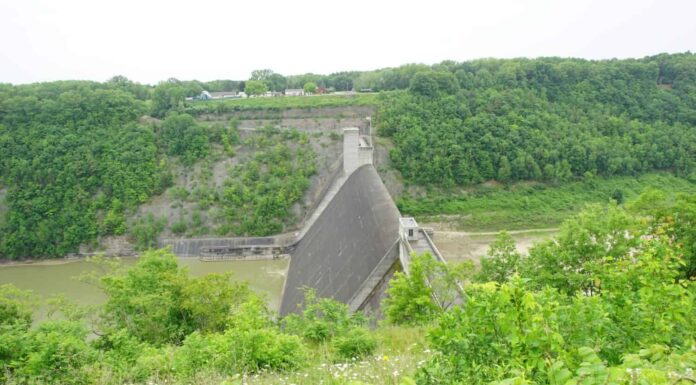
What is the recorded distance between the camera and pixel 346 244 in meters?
19.5

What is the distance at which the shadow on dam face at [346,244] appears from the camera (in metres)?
16.8

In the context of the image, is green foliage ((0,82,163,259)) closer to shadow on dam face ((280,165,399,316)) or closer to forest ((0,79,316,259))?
forest ((0,79,316,259))

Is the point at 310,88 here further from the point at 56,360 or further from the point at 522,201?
the point at 56,360

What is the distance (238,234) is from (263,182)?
4128 millimetres

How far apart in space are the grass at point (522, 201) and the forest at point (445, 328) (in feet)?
58.1

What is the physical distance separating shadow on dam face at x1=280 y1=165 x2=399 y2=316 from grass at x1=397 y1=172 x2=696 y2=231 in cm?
793

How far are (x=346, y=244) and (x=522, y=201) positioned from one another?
60.8ft

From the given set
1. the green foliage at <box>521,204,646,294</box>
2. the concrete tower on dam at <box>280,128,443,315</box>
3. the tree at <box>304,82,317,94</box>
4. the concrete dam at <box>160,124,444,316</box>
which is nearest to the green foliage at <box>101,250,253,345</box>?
the concrete dam at <box>160,124,444,316</box>

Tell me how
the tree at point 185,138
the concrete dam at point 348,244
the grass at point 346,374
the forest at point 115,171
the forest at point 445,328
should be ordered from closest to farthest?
the forest at point 445,328
the grass at point 346,374
the concrete dam at point 348,244
the forest at point 115,171
the tree at point 185,138

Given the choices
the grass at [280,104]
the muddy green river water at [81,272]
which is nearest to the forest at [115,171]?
the muddy green river water at [81,272]

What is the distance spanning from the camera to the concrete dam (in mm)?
15023

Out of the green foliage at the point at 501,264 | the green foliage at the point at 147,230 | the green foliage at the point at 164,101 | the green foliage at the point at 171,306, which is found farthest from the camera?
the green foliage at the point at 164,101

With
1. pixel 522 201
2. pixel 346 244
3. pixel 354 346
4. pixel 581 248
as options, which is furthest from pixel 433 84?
pixel 354 346

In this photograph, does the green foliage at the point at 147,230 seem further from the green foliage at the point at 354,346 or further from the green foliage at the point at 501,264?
the green foliage at the point at 354,346
